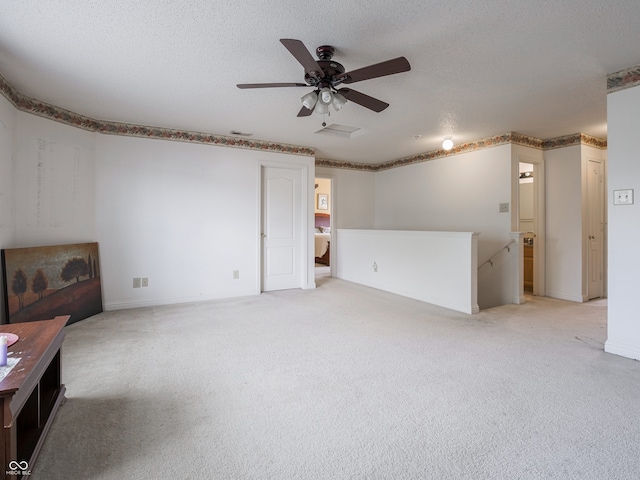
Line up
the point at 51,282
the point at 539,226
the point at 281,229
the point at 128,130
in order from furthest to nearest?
the point at 281,229
the point at 539,226
the point at 128,130
the point at 51,282

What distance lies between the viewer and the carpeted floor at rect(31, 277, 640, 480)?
1.44 m

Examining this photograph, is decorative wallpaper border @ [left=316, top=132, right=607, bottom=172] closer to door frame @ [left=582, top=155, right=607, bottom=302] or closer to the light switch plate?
door frame @ [left=582, top=155, right=607, bottom=302]

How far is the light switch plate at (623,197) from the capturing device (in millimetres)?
2613

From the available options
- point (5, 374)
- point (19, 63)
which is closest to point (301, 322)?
point (5, 374)

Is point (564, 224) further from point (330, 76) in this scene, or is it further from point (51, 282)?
point (51, 282)

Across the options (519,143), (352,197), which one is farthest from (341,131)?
(519,143)

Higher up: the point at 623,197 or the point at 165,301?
the point at 623,197

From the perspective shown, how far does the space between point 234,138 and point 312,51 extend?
265 cm

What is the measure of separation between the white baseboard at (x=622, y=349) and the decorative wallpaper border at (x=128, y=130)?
4.30 metres

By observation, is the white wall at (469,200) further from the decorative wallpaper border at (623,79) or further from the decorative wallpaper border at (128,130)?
the decorative wallpaper border at (128,130)

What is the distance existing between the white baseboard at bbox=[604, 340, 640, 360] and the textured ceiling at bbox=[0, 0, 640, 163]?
87.0 inches

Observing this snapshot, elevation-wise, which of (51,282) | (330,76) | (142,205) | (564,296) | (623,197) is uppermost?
(330,76)

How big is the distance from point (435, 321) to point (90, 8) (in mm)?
3792

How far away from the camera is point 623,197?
2652 mm
